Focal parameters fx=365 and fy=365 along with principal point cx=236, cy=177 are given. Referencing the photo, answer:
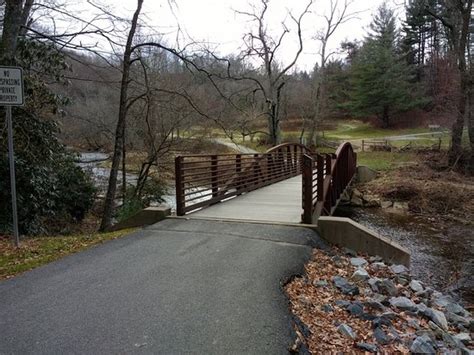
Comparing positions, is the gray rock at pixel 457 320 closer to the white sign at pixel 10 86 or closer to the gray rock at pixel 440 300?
the gray rock at pixel 440 300

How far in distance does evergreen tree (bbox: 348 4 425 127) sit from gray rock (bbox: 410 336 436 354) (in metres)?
36.2

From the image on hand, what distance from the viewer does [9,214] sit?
7.04m

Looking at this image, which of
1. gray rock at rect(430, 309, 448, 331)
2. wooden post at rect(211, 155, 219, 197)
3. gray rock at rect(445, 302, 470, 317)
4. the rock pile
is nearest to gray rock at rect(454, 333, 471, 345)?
the rock pile

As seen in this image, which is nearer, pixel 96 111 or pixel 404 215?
pixel 404 215

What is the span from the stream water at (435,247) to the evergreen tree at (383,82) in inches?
1073

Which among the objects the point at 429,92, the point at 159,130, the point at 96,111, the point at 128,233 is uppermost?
the point at 429,92

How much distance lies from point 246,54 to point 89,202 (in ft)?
47.2

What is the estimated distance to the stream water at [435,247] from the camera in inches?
232

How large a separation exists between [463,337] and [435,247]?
4.86 m

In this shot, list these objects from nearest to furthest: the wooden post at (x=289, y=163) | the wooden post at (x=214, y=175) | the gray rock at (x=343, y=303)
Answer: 1. the gray rock at (x=343, y=303)
2. the wooden post at (x=214, y=175)
3. the wooden post at (x=289, y=163)

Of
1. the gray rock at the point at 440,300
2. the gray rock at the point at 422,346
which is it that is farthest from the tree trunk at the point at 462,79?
the gray rock at the point at 422,346

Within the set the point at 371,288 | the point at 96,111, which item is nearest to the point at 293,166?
the point at 96,111

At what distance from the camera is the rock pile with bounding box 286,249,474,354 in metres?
3.02

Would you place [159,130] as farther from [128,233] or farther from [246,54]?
[246,54]
